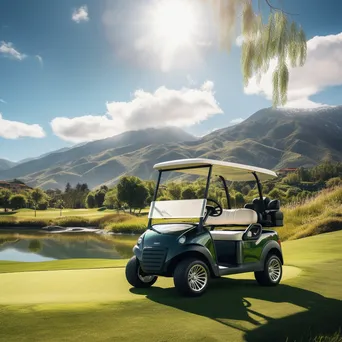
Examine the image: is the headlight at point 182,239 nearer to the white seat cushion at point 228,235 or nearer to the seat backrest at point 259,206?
the white seat cushion at point 228,235

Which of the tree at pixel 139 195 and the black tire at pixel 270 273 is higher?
the tree at pixel 139 195

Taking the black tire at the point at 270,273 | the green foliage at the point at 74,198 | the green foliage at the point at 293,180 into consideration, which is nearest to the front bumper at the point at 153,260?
the black tire at the point at 270,273

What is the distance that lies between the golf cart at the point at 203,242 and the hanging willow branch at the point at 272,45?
5.33ft

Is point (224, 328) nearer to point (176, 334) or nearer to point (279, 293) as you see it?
point (176, 334)

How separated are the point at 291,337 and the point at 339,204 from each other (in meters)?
19.5

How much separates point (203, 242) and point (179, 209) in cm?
74

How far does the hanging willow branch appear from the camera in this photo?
7672 mm

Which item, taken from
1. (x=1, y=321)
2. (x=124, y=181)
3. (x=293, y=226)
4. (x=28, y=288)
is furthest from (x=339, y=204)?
(x=124, y=181)

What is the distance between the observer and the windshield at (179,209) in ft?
23.0

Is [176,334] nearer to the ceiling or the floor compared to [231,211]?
nearer to the floor

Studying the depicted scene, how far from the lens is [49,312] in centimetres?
566

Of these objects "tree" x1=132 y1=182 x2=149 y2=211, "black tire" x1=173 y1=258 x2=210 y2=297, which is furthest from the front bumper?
"tree" x1=132 y1=182 x2=149 y2=211

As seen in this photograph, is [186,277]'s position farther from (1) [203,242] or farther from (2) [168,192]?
(2) [168,192]

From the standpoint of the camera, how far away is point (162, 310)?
591 centimetres
